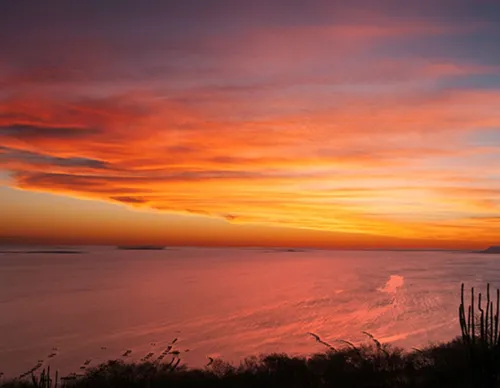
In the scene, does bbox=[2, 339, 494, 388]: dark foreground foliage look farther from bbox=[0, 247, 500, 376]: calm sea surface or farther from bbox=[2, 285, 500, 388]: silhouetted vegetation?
bbox=[0, 247, 500, 376]: calm sea surface

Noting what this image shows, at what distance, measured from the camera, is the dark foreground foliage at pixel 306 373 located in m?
24.5

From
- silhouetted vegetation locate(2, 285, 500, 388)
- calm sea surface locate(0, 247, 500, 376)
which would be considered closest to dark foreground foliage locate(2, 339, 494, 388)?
silhouetted vegetation locate(2, 285, 500, 388)

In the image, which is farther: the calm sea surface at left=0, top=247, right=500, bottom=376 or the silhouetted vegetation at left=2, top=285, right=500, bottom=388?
the calm sea surface at left=0, top=247, right=500, bottom=376

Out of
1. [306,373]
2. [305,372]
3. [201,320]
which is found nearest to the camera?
[306,373]

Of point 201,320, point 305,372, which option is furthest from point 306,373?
point 201,320

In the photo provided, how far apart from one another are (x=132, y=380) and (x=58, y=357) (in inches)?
388

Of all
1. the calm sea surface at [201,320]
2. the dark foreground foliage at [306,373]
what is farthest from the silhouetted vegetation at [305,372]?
the calm sea surface at [201,320]

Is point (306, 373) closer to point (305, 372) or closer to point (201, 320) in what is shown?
point (305, 372)

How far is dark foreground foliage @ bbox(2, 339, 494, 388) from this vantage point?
80.5ft

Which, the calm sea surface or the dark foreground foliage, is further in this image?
the calm sea surface

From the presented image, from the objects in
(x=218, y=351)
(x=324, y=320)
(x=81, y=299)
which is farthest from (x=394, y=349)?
(x=81, y=299)

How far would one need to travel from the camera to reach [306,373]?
26500mm

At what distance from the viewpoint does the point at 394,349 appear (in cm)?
3378

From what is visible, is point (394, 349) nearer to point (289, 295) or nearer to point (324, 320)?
point (324, 320)
